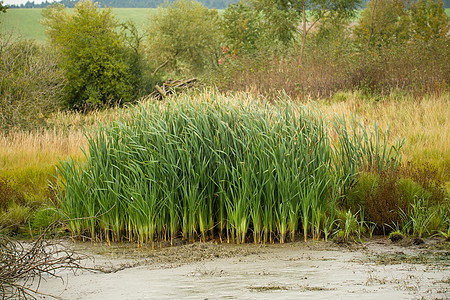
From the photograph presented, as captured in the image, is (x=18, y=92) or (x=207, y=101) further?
(x=18, y=92)

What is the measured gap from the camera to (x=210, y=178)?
16.9 feet

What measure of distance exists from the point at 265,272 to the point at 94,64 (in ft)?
62.3

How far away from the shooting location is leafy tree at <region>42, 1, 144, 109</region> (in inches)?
834

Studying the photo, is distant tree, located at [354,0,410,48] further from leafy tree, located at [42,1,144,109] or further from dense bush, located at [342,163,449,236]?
dense bush, located at [342,163,449,236]

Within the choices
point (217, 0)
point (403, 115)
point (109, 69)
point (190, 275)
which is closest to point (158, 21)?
point (109, 69)

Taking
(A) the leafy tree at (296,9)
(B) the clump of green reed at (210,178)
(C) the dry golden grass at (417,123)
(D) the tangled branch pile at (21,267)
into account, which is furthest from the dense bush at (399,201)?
(A) the leafy tree at (296,9)

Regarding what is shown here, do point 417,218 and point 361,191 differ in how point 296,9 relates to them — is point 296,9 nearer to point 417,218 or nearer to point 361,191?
point 361,191

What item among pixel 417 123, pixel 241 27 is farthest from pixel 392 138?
pixel 241 27

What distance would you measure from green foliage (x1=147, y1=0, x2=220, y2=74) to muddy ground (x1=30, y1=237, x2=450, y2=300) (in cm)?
2449

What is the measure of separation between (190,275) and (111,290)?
0.67 meters

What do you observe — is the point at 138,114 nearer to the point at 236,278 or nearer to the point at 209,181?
the point at 209,181

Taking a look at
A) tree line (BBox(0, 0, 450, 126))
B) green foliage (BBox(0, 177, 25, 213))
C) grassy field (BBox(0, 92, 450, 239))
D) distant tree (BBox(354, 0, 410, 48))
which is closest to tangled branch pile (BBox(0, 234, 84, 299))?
grassy field (BBox(0, 92, 450, 239))

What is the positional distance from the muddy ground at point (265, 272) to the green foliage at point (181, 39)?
24.5 m

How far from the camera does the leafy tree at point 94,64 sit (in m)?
21.2
